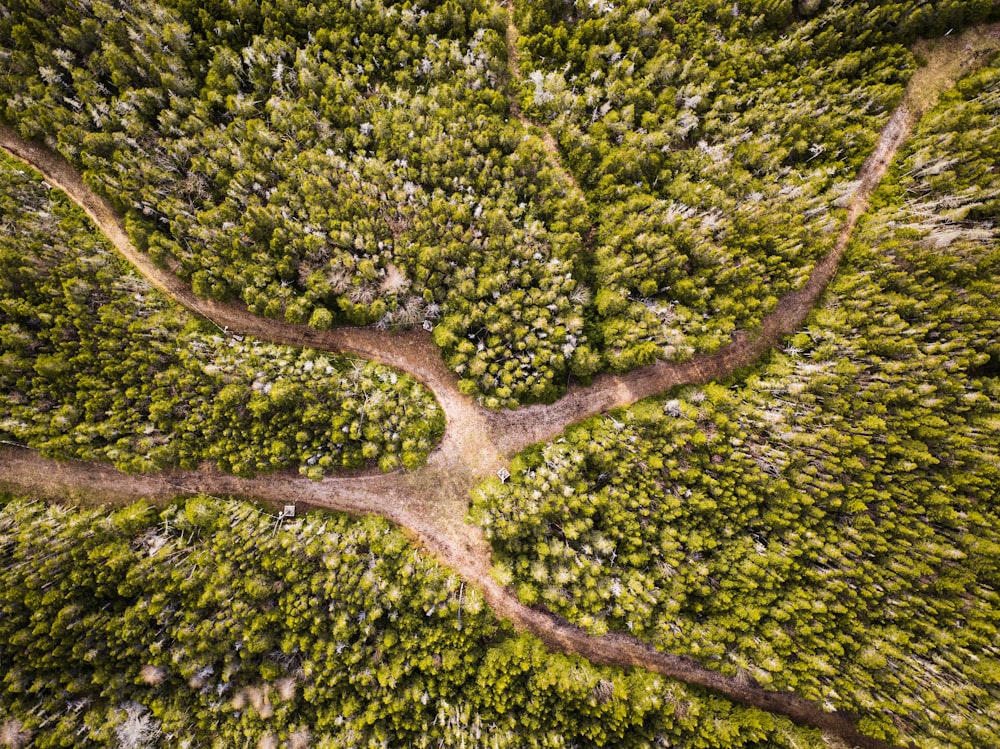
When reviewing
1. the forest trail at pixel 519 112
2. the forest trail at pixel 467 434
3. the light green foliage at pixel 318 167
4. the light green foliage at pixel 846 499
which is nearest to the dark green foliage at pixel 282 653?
the forest trail at pixel 467 434

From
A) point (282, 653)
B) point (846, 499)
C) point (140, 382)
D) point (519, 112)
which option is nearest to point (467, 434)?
point (282, 653)

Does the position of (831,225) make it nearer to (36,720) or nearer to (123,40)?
(123,40)

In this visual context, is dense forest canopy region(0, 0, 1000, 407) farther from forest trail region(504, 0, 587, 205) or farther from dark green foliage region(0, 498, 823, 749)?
dark green foliage region(0, 498, 823, 749)

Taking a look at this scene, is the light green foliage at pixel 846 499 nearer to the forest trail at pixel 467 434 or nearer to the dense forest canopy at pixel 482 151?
the forest trail at pixel 467 434

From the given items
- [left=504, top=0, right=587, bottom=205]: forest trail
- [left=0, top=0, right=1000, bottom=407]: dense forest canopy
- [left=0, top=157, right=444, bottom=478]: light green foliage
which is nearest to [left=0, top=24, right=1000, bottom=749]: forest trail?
[left=0, top=157, right=444, bottom=478]: light green foliage

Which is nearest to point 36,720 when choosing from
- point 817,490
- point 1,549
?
point 1,549
